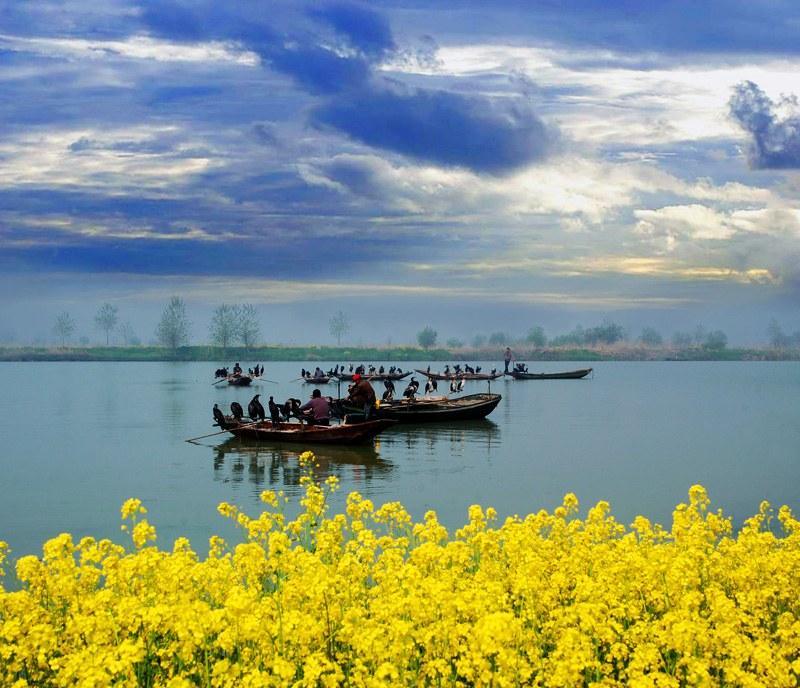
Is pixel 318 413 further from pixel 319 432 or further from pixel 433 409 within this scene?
pixel 433 409

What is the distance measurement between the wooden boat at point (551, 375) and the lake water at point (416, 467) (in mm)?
36395

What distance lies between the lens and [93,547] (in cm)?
875

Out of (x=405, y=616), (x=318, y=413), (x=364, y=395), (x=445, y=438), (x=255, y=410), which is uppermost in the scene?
(x=364, y=395)

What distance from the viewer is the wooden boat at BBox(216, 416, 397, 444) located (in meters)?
30.2

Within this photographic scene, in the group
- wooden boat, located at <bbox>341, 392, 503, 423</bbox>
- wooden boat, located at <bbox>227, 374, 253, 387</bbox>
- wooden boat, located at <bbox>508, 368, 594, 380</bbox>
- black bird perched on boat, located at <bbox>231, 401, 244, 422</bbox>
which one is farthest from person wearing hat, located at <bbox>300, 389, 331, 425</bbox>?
wooden boat, located at <bbox>508, 368, 594, 380</bbox>

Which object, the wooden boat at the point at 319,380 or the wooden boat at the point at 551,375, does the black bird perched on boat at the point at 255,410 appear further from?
the wooden boat at the point at 551,375

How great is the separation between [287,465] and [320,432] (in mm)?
2392

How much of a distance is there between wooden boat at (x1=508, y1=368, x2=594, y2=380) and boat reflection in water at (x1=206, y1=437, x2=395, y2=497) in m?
60.3

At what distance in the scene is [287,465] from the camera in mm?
28516

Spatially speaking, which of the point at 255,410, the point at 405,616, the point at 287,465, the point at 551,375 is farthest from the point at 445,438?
the point at 551,375

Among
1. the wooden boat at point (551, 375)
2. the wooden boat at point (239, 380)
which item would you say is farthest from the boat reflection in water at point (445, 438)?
the wooden boat at point (551, 375)

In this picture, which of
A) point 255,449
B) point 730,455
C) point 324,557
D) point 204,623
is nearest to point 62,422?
point 255,449

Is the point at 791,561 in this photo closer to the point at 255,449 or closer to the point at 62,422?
the point at 255,449

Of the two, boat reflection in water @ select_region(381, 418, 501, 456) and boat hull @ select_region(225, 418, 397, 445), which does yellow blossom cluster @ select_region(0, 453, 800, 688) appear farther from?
boat reflection in water @ select_region(381, 418, 501, 456)
